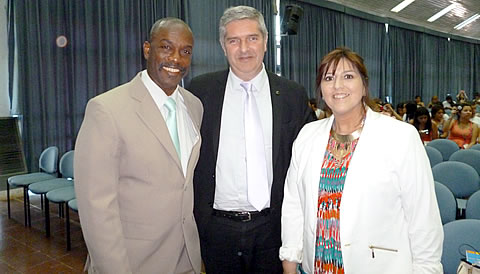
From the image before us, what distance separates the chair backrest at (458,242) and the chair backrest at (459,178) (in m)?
1.84

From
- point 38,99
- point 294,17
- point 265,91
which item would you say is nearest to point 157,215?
point 265,91

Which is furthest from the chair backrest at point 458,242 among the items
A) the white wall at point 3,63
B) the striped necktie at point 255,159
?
the white wall at point 3,63

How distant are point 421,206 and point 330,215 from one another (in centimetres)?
34

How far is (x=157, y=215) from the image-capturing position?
1597 millimetres

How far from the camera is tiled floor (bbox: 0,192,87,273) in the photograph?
11.9ft

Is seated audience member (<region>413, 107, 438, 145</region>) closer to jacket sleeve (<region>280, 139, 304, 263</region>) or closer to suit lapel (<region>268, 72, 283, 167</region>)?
suit lapel (<region>268, 72, 283, 167</region>)

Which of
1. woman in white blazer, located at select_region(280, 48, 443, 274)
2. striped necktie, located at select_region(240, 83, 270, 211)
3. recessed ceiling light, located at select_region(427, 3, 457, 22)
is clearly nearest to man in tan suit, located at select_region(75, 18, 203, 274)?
striped necktie, located at select_region(240, 83, 270, 211)

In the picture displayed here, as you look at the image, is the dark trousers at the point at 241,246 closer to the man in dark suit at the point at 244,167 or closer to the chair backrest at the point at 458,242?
the man in dark suit at the point at 244,167

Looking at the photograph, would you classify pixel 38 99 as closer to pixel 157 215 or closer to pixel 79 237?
pixel 79 237

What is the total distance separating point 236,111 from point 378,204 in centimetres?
86

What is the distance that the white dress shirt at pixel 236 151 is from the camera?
1956 mm

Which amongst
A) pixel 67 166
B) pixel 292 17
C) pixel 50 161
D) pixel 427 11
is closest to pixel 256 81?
pixel 67 166

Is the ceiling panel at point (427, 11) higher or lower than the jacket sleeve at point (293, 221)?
higher

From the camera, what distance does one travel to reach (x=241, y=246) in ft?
6.36
